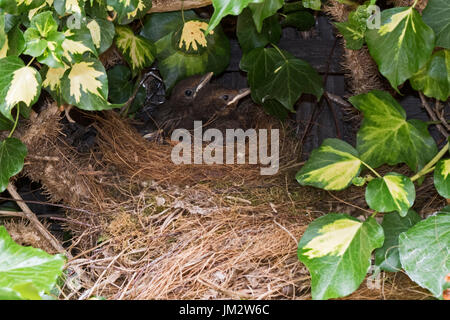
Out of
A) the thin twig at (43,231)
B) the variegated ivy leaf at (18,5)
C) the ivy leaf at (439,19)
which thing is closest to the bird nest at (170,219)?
the thin twig at (43,231)

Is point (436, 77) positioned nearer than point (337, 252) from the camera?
No

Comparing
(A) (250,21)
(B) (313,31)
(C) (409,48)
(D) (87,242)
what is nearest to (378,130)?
(C) (409,48)

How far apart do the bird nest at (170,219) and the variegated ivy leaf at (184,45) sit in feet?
0.83

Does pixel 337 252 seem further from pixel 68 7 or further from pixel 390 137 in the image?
pixel 68 7

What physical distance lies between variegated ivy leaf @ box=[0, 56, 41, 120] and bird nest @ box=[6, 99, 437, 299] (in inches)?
13.3

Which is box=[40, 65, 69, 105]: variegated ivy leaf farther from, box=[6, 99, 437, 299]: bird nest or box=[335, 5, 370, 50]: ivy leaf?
box=[335, 5, 370, 50]: ivy leaf

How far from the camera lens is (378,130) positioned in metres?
1.32

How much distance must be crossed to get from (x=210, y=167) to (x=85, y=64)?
1.90ft

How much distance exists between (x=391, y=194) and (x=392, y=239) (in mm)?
129

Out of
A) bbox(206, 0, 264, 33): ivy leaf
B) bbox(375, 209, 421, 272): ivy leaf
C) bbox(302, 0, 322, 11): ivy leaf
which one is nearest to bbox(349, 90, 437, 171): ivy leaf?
bbox(375, 209, 421, 272): ivy leaf

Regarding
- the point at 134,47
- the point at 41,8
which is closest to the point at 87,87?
the point at 41,8

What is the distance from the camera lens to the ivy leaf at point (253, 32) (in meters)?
1.65

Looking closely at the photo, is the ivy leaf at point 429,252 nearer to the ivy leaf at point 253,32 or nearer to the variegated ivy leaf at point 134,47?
the ivy leaf at point 253,32

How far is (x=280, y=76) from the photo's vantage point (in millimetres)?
1648
